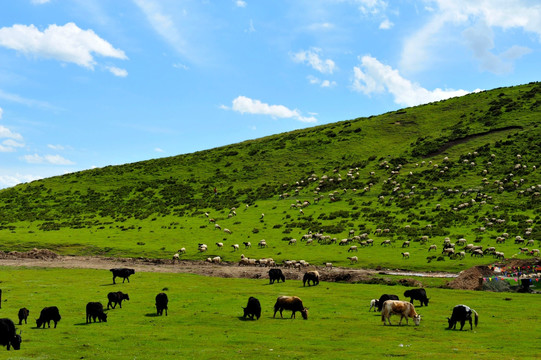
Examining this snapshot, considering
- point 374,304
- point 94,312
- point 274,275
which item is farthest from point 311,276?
point 94,312

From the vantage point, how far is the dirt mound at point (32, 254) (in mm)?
59031

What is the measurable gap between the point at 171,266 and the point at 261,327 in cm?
3205

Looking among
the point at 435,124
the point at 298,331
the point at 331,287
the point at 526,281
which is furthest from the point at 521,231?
the point at 435,124

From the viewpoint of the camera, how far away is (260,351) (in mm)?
18109

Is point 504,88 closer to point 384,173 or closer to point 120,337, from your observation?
point 384,173

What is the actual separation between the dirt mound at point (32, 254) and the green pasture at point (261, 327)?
2176cm

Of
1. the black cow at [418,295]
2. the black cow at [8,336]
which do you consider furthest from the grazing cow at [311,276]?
the black cow at [8,336]

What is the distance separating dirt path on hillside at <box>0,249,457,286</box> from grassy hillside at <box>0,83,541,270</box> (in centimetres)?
376

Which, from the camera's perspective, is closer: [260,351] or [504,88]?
[260,351]

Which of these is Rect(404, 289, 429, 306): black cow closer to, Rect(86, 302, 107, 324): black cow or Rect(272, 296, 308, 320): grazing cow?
Rect(272, 296, 308, 320): grazing cow

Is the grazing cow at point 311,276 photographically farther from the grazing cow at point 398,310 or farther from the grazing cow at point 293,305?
the grazing cow at point 398,310

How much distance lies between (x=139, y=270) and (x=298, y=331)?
103ft

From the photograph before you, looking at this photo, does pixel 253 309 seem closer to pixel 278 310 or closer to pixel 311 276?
pixel 278 310

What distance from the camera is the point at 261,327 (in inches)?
914
